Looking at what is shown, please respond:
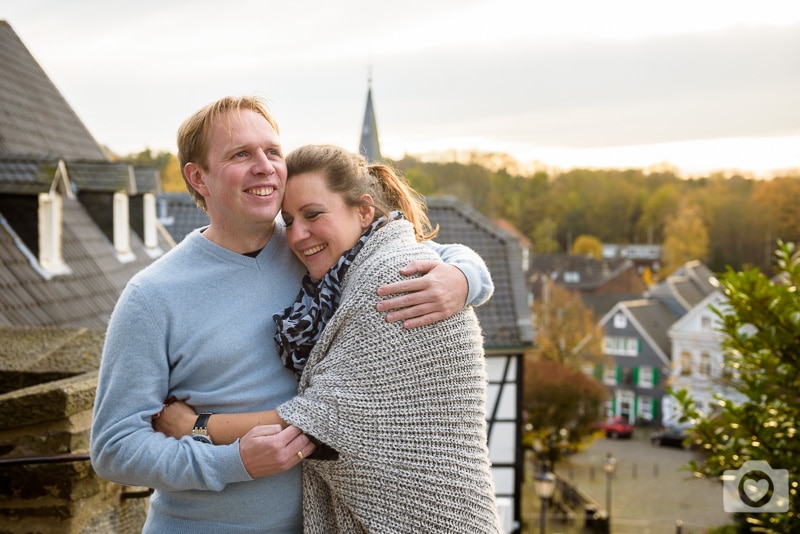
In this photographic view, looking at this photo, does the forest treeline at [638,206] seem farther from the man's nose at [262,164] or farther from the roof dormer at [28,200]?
the man's nose at [262,164]

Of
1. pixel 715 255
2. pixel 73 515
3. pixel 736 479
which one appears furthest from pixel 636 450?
pixel 73 515

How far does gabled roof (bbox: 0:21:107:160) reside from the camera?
7.79 m

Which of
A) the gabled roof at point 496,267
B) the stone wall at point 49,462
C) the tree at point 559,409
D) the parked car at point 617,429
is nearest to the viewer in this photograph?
the stone wall at point 49,462

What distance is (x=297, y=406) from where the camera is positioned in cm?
179

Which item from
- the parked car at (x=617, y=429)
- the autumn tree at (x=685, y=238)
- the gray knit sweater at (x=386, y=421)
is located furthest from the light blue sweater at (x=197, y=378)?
the autumn tree at (x=685, y=238)

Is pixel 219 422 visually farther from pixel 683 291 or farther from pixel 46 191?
pixel 683 291

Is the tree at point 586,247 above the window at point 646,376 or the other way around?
above

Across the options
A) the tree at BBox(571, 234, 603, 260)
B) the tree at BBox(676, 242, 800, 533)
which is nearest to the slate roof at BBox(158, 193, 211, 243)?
the tree at BBox(676, 242, 800, 533)

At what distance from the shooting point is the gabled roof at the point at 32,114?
779 centimetres

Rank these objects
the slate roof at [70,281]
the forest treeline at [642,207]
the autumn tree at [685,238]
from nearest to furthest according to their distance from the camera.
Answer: the slate roof at [70,281], the forest treeline at [642,207], the autumn tree at [685,238]

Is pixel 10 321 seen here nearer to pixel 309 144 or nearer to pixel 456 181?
pixel 309 144

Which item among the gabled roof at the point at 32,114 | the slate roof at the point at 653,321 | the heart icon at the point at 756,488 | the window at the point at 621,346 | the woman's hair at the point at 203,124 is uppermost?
the gabled roof at the point at 32,114

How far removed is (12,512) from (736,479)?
3.61m

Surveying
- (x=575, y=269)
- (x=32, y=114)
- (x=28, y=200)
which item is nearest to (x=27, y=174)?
(x=28, y=200)
